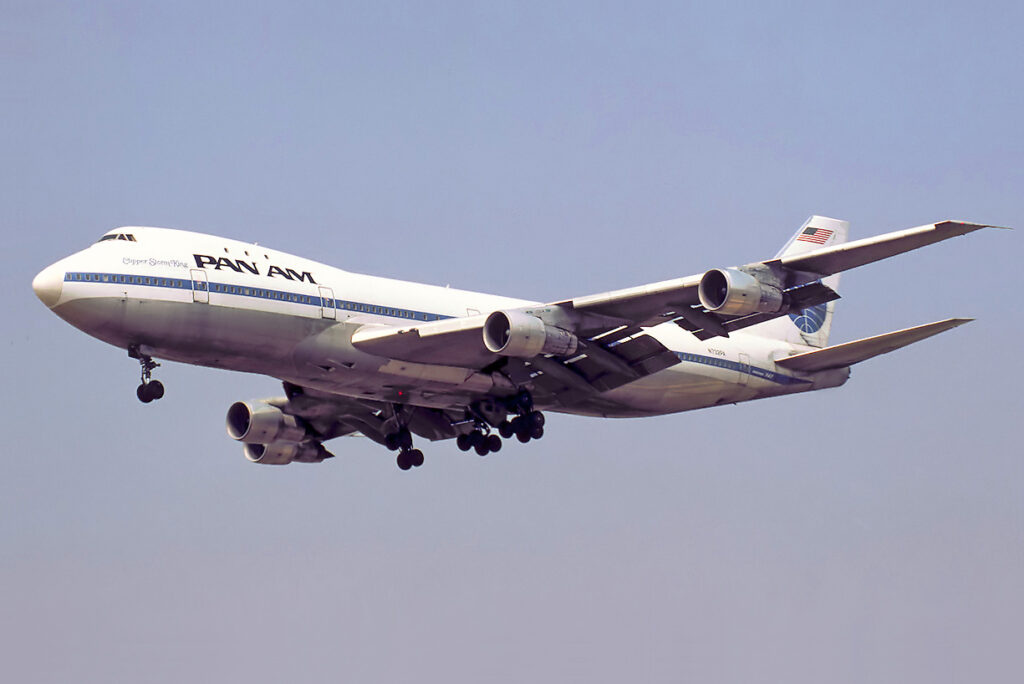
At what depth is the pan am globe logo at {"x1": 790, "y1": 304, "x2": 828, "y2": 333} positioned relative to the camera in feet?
154

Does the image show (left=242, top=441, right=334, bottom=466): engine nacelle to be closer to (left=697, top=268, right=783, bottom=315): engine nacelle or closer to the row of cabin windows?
the row of cabin windows

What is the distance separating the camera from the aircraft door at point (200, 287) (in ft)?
114

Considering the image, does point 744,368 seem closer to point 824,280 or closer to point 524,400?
point 824,280

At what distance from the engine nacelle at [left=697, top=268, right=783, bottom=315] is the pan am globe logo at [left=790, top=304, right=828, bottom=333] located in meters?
13.0

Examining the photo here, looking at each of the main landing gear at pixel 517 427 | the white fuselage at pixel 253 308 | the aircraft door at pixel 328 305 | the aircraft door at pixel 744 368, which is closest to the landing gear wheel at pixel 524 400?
the main landing gear at pixel 517 427

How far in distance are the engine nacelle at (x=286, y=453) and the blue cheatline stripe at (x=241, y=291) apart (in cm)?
923

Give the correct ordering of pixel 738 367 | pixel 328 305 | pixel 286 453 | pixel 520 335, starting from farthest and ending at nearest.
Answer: pixel 286 453 < pixel 738 367 < pixel 328 305 < pixel 520 335

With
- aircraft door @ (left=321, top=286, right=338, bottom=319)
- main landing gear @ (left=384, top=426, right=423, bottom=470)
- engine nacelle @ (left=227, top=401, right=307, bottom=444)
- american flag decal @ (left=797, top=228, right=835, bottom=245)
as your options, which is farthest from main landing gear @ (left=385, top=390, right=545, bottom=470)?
american flag decal @ (left=797, top=228, right=835, bottom=245)

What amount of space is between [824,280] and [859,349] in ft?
22.3

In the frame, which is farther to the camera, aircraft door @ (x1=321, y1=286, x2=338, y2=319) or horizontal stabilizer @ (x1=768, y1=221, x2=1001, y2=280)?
aircraft door @ (x1=321, y1=286, x2=338, y2=319)

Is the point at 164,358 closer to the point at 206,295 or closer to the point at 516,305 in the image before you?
the point at 206,295

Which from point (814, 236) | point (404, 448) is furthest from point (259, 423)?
point (814, 236)

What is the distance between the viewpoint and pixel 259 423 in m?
44.1

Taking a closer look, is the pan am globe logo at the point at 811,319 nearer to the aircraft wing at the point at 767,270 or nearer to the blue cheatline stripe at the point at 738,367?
the blue cheatline stripe at the point at 738,367
